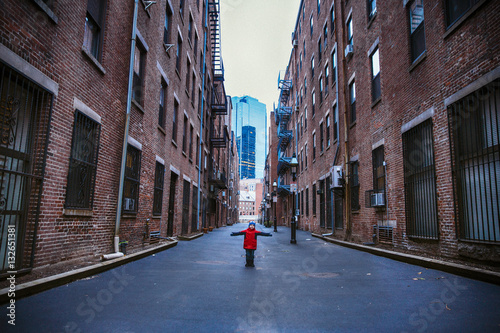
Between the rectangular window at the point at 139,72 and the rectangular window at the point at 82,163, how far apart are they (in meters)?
3.32

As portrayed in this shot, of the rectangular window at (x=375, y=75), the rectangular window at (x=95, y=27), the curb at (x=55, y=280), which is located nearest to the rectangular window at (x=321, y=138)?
the rectangular window at (x=375, y=75)

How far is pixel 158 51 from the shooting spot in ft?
42.6

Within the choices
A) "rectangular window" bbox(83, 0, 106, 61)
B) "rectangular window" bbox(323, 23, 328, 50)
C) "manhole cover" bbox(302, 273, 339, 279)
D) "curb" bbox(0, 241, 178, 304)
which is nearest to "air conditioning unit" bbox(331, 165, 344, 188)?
"rectangular window" bbox(323, 23, 328, 50)

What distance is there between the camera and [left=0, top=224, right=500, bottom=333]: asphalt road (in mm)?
3428

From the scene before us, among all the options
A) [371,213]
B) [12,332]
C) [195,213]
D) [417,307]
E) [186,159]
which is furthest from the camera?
[195,213]

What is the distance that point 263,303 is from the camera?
14.3ft

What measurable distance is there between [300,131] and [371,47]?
55.1 ft

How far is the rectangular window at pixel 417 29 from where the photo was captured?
374 inches

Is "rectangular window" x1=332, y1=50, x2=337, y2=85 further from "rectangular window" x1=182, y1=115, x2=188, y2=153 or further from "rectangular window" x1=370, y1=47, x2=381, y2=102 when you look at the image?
"rectangular window" x1=182, y1=115, x2=188, y2=153

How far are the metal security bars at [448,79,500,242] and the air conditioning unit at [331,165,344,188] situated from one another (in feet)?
26.1

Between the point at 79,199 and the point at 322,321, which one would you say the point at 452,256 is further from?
the point at 79,199

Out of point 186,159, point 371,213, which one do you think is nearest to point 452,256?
point 371,213

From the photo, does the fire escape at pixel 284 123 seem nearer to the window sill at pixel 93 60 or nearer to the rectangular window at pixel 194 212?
the rectangular window at pixel 194 212

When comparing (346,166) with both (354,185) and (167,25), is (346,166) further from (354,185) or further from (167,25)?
(167,25)
